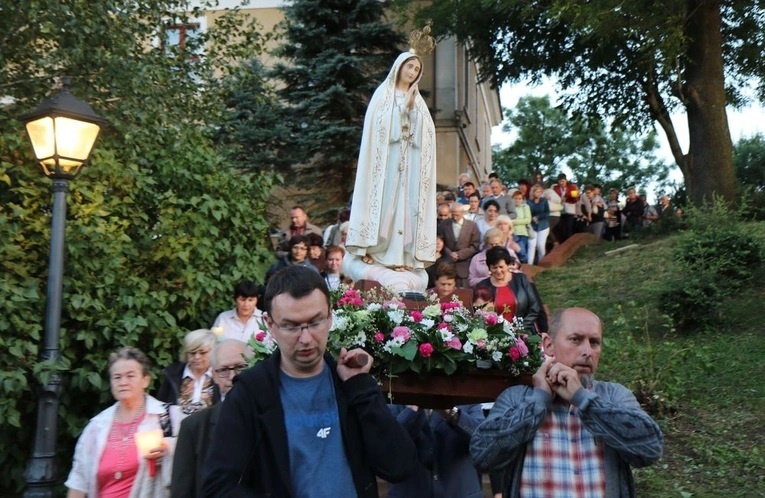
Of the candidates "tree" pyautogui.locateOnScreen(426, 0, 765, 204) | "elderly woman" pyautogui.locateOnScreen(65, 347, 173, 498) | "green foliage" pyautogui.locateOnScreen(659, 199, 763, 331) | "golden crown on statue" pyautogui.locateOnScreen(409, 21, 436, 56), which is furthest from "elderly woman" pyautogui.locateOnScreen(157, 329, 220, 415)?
"tree" pyautogui.locateOnScreen(426, 0, 765, 204)

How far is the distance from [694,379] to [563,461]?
7174 mm

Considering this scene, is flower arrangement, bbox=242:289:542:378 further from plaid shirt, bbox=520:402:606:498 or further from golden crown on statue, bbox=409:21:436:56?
golden crown on statue, bbox=409:21:436:56

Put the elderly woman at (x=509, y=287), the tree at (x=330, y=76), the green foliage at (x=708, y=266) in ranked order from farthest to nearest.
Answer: the tree at (x=330, y=76) → the green foliage at (x=708, y=266) → the elderly woman at (x=509, y=287)

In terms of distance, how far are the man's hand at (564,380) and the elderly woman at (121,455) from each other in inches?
96.6

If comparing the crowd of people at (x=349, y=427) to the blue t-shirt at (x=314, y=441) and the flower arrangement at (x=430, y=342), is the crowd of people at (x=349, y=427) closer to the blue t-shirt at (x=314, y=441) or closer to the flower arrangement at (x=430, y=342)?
the blue t-shirt at (x=314, y=441)

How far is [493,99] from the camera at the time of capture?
176 ft

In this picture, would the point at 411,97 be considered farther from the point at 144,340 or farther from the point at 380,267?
the point at 144,340

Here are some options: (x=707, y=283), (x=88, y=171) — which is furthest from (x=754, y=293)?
(x=88, y=171)

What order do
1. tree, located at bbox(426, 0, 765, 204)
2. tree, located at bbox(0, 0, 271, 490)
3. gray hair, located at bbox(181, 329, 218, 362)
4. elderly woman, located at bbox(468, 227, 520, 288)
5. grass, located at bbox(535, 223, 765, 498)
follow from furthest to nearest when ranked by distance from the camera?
1. tree, located at bbox(426, 0, 765, 204)
2. elderly woman, located at bbox(468, 227, 520, 288)
3. tree, located at bbox(0, 0, 271, 490)
4. grass, located at bbox(535, 223, 765, 498)
5. gray hair, located at bbox(181, 329, 218, 362)

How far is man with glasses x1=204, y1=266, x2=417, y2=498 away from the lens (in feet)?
9.48

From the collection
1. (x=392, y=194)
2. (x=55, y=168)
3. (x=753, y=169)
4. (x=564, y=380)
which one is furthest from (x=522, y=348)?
(x=753, y=169)

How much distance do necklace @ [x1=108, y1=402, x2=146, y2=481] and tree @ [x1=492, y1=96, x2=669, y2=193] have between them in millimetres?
56994

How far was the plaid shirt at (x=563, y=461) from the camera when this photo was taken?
137 inches

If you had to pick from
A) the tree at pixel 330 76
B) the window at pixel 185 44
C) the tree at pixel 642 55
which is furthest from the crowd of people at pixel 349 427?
the tree at pixel 330 76
